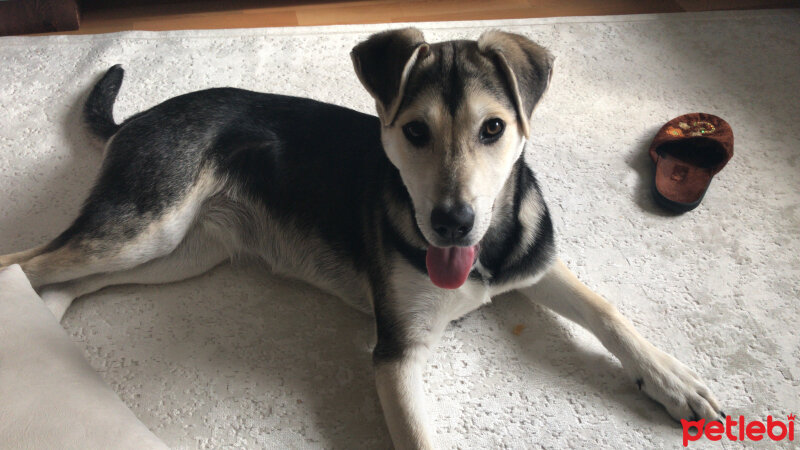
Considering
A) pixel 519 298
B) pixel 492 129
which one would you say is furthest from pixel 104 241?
pixel 519 298

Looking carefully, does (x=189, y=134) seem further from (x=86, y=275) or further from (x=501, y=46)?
(x=501, y=46)

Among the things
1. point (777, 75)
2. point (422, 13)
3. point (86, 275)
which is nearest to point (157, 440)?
point (86, 275)

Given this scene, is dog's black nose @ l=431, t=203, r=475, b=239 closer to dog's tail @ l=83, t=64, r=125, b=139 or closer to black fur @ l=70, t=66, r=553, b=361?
black fur @ l=70, t=66, r=553, b=361

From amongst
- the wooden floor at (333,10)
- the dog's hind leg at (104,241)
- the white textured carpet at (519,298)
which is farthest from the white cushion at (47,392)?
the wooden floor at (333,10)

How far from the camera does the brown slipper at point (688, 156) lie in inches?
104

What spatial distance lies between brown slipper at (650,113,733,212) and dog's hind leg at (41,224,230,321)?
5.97ft

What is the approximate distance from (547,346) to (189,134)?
1.47 meters

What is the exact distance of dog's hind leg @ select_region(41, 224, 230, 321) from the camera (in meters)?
2.34

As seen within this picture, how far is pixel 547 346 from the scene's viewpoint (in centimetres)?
221

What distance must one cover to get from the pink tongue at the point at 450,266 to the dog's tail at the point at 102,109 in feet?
5.42

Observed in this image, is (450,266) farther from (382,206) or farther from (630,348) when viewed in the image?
(630,348)
